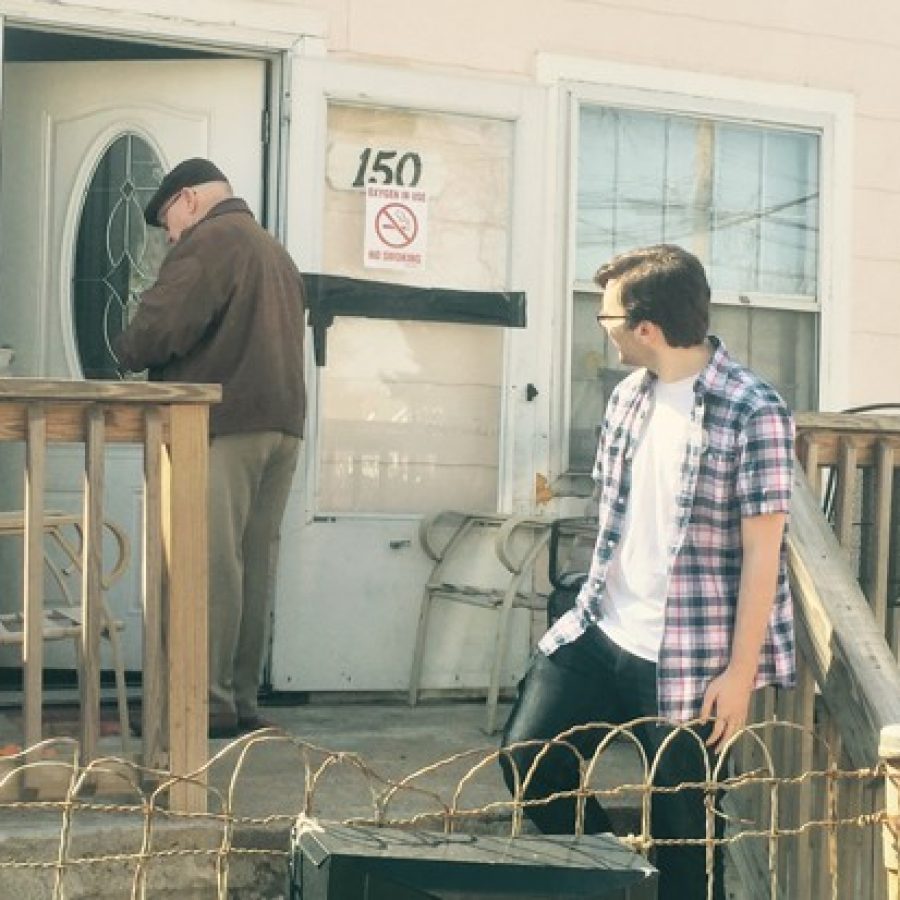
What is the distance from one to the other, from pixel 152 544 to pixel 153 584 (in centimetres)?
10

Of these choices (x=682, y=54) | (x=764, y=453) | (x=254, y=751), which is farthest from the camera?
→ (x=682, y=54)

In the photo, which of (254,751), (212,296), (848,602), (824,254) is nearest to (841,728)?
(848,602)

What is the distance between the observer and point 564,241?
21.3ft

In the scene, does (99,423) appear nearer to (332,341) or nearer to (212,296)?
(212,296)

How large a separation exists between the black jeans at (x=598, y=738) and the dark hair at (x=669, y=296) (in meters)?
0.71

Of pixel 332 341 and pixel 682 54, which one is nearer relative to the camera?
pixel 332 341

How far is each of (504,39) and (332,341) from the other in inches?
49.3

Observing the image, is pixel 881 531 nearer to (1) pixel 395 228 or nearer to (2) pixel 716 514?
(2) pixel 716 514

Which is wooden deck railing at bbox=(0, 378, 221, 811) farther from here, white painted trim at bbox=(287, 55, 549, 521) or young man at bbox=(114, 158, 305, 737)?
white painted trim at bbox=(287, 55, 549, 521)

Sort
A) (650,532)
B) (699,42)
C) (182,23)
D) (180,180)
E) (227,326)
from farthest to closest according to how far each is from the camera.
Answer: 1. (699,42)
2. (182,23)
3. (180,180)
4. (227,326)
5. (650,532)

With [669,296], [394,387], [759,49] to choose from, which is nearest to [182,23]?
[394,387]

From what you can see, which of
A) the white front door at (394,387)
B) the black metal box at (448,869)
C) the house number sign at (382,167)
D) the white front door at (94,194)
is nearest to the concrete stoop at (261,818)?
the white front door at (394,387)

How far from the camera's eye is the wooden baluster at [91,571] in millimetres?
4340

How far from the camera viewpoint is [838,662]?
13.5ft
